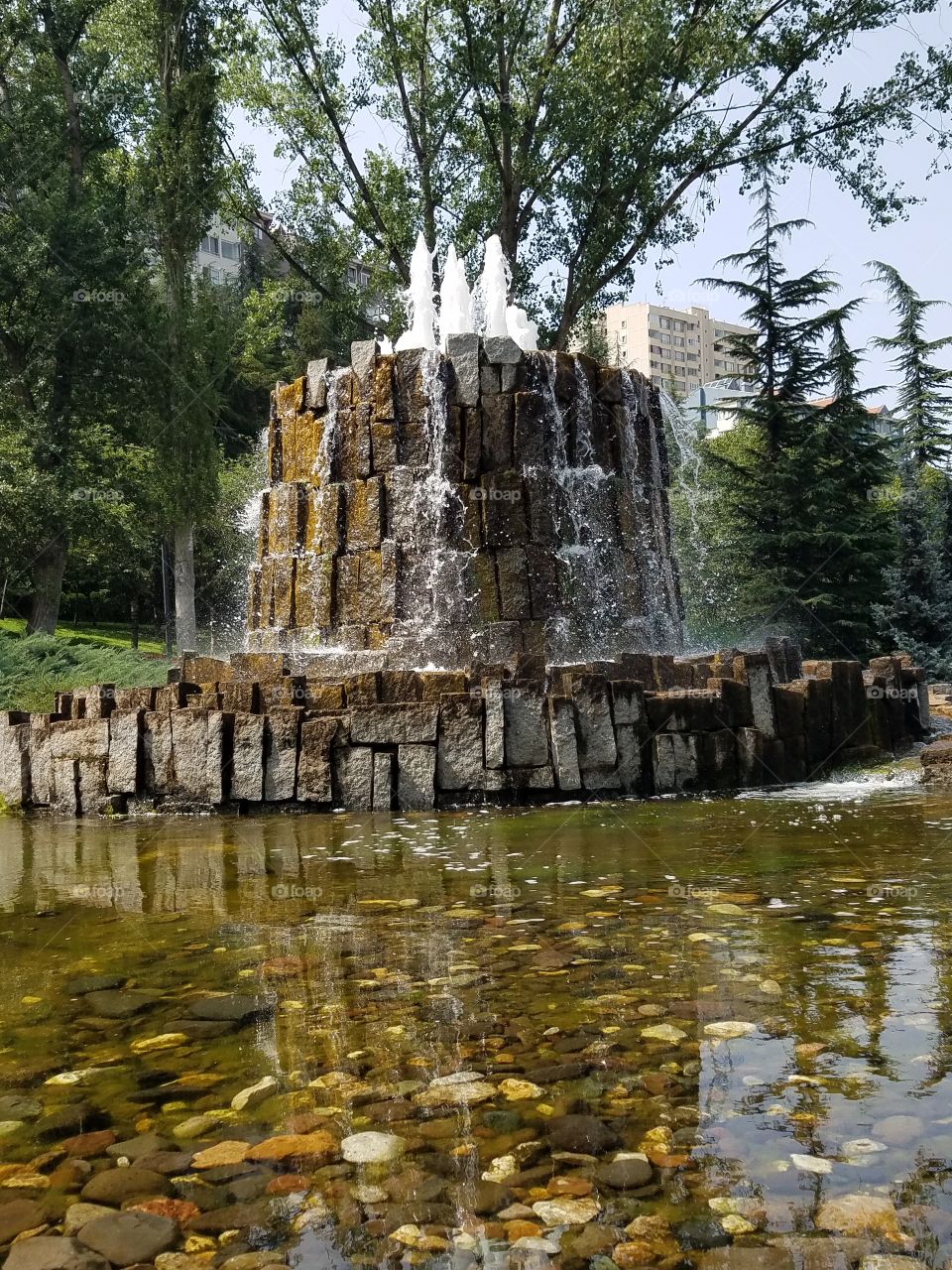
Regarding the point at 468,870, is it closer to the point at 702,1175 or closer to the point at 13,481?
the point at 702,1175

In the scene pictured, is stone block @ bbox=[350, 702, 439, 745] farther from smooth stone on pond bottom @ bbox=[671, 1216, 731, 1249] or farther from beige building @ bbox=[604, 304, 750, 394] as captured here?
beige building @ bbox=[604, 304, 750, 394]

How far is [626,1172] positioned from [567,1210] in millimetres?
166

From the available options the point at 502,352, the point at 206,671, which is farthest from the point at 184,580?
the point at 206,671

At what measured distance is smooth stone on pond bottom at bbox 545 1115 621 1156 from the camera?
88.0 inches

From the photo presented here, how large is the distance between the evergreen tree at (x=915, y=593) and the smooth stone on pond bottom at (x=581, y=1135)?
853 inches

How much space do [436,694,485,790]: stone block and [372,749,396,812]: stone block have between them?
372 millimetres

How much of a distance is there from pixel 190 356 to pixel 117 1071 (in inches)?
1058

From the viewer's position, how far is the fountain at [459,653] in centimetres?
874

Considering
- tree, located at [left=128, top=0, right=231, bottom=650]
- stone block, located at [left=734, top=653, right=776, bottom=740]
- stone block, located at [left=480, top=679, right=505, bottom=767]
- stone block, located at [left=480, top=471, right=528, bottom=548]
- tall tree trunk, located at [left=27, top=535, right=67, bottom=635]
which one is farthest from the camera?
tree, located at [left=128, top=0, right=231, bottom=650]

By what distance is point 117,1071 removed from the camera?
2.80 meters

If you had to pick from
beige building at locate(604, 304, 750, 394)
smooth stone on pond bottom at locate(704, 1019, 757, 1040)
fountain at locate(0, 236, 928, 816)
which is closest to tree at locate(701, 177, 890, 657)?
fountain at locate(0, 236, 928, 816)

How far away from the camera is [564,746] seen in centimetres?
867

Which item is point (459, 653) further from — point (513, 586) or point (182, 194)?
point (182, 194)

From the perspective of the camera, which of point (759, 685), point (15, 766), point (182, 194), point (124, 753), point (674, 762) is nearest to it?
point (674, 762)
